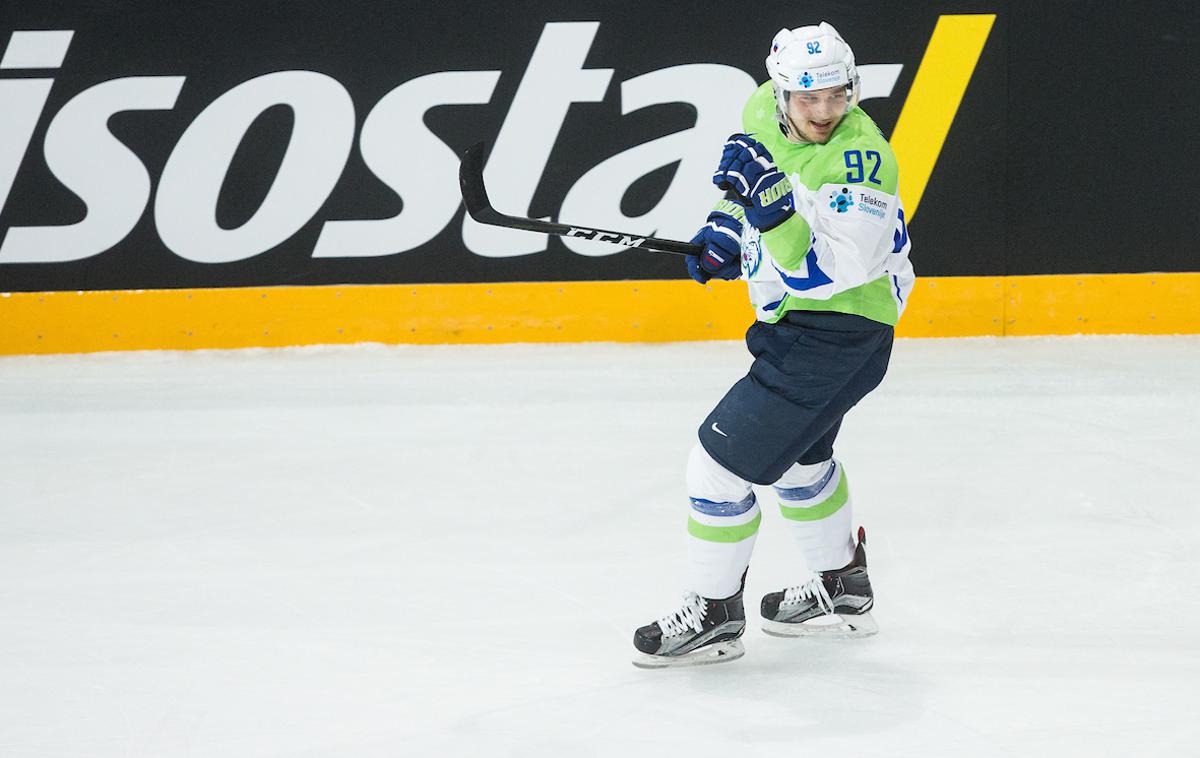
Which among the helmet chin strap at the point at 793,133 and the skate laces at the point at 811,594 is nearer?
the helmet chin strap at the point at 793,133

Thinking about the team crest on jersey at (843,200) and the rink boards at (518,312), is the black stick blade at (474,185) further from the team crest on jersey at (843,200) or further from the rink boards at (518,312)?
the rink boards at (518,312)

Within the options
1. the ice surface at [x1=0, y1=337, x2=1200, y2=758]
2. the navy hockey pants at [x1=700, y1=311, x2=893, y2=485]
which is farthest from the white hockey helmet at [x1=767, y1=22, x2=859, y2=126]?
the ice surface at [x1=0, y1=337, x2=1200, y2=758]

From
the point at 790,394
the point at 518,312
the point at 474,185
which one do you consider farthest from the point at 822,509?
the point at 518,312

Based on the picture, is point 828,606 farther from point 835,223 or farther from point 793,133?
point 793,133

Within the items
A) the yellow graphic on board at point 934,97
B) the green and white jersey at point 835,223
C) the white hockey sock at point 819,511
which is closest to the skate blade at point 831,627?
the white hockey sock at point 819,511

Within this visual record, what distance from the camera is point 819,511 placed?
263 centimetres

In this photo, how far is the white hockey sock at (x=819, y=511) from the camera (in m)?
2.61

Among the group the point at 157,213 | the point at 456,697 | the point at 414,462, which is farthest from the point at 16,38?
the point at 456,697

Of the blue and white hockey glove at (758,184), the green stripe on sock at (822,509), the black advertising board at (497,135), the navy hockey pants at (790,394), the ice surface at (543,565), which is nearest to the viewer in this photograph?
the blue and white hockey glove at (758,184)

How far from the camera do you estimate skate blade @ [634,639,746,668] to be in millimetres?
2512

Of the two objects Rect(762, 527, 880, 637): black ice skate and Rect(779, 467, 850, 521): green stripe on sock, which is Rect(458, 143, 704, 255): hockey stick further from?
Rect(762, 527, 880, 637): black ice skate

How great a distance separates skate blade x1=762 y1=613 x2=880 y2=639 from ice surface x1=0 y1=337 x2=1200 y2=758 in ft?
0.10

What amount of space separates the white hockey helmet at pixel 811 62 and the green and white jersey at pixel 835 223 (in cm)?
9

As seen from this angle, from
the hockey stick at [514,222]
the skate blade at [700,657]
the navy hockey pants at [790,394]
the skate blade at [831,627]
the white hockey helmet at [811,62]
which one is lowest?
the skate blade at [700,657]
